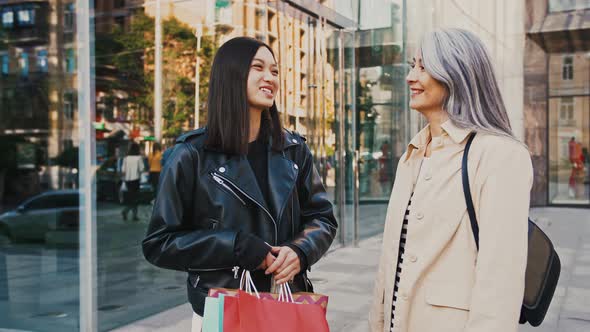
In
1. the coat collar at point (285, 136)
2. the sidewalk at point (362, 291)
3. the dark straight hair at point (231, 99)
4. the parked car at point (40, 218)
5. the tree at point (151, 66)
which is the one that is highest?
the tree at point (151, 66)

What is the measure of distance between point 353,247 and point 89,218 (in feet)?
20.4

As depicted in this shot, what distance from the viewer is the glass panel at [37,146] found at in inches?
330

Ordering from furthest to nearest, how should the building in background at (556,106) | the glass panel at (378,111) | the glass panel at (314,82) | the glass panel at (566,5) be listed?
1. the building in background at (556,106)
2. the glass panel at (566,5)
3. the glass panel at (378,111)
4. the glass panel at (314,82)

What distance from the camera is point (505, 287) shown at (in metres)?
1.81

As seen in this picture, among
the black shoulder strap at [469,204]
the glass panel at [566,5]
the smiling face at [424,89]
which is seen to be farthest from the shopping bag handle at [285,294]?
the glass panel at [566,5]

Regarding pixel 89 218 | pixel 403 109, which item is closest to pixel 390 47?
pixel 403 109

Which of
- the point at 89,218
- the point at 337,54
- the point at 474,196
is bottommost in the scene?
the point at 89,218

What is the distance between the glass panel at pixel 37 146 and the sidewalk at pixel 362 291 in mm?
2406

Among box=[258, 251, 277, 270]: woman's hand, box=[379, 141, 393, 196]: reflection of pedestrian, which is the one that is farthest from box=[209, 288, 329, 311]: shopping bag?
box=[379, 141, 393, 196]: reflection of pedestrian

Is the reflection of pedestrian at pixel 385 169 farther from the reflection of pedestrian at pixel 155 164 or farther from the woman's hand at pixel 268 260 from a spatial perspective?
the woman's hand at pixel 268 260

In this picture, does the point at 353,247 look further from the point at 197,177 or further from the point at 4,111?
the point at 197,177

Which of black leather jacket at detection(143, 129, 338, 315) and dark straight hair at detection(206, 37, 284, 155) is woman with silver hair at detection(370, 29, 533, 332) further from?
dark straight hair at detection(206, 37, 284, 155)

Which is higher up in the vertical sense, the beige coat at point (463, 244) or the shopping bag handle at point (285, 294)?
the beige coat at point (463, 244)

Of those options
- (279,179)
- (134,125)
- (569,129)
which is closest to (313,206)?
(279,179)
